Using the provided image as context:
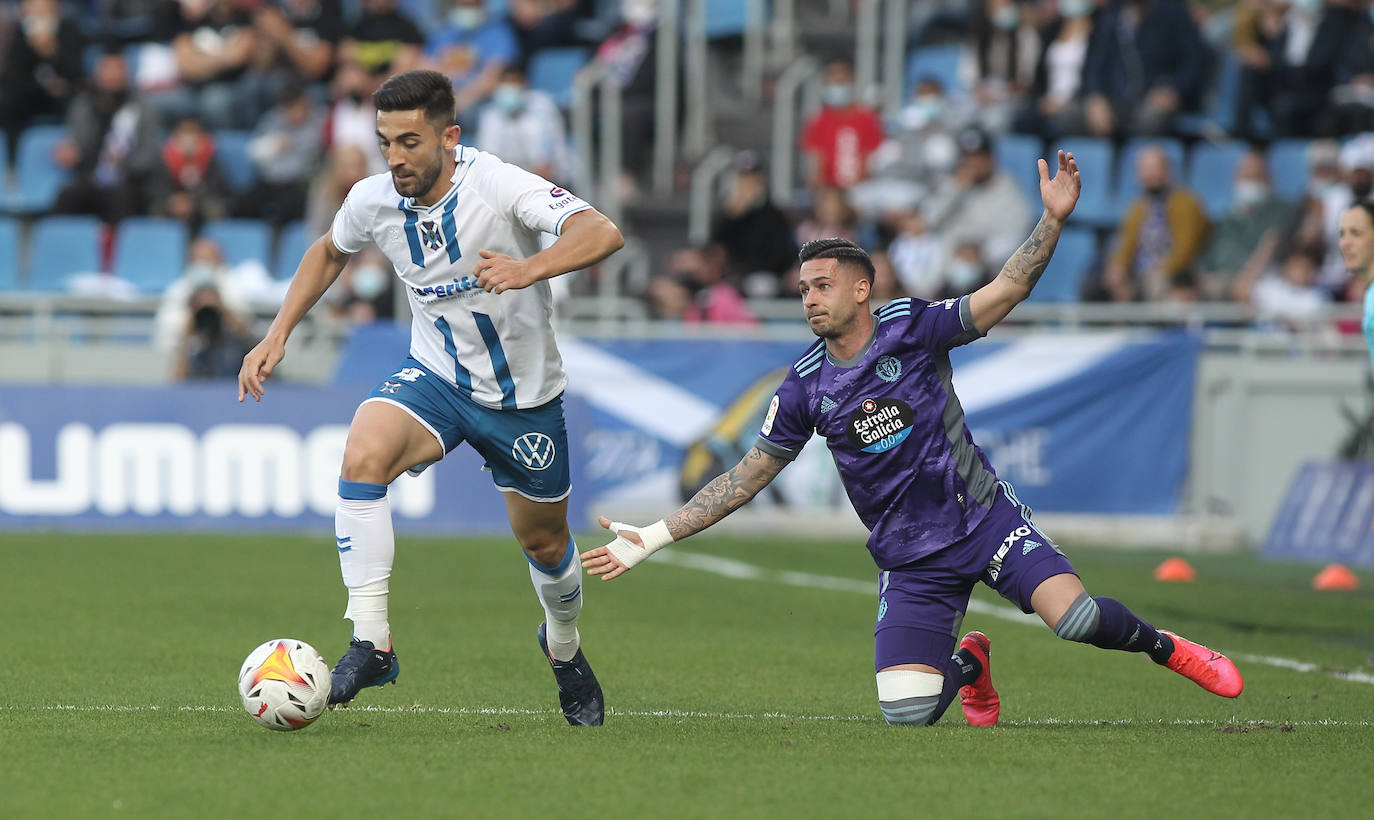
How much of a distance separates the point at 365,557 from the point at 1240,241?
518 inches

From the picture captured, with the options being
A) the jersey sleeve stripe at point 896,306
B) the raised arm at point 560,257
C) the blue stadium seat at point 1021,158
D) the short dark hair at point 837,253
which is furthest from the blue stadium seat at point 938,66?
the raised arm at point 560,257

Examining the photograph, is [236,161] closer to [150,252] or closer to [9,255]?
[150,252]

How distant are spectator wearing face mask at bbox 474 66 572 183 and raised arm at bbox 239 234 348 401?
11.5m

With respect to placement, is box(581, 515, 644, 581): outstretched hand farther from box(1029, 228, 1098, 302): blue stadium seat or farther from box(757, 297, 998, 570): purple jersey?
box(1029, 228, 1098, 302): blue stadium seat

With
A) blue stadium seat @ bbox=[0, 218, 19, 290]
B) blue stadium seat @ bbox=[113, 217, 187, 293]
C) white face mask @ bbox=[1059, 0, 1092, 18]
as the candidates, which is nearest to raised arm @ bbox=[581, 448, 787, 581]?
blue stadium seat @ bbox=[113, 217, 187, 293]

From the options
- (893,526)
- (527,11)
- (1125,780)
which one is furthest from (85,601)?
(527,11)

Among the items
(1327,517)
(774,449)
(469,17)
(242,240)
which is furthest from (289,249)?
(774,449)

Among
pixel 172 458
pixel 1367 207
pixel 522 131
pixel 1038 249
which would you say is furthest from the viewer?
pixel 522 131

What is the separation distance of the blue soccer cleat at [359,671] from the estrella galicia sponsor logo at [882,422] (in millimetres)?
1910

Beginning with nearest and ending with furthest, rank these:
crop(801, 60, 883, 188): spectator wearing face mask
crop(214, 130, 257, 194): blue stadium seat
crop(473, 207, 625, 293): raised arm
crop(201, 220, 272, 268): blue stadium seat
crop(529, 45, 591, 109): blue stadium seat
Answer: crop(473, 207, 625, 293): raised arm → crop(201, 220, 272, 268): blue stadium seat → crop(801, 60, 883, 188): spectator wearing face mask → crop(214, 130, 257, 194): blue stadium seat → crop(529, 45, 591, 109): blue stadium seat

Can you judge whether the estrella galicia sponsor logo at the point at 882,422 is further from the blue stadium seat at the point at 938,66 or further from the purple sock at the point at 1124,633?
the blue stadium seat at the point at 938,66

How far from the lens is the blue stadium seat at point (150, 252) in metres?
19.2

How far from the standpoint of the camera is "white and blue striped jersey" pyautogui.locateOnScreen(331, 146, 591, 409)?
670 cm

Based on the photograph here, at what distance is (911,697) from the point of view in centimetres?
679
